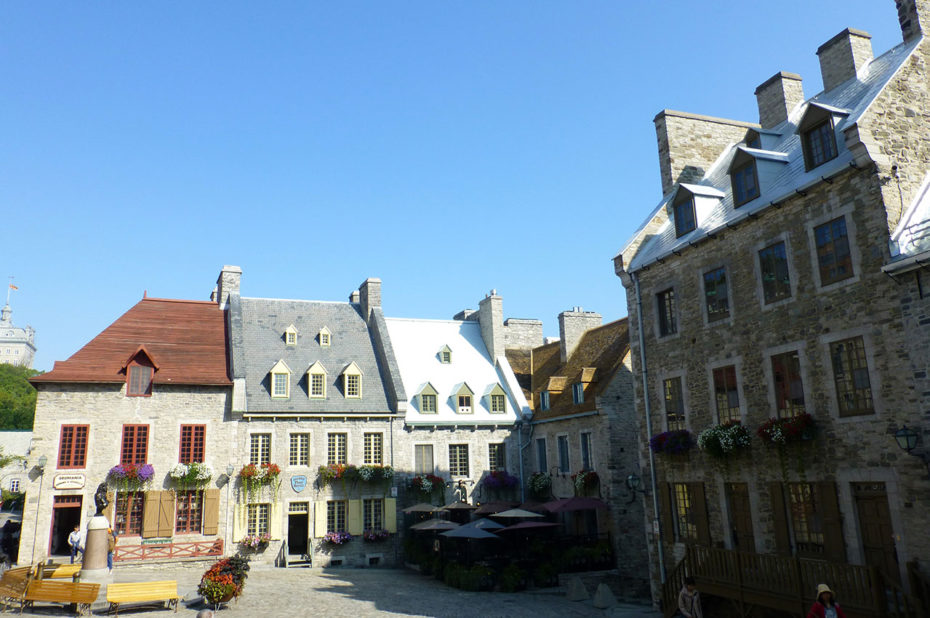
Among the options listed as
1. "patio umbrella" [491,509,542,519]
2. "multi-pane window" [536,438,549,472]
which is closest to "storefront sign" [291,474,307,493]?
"patio umbrella" [491,509,542,519]

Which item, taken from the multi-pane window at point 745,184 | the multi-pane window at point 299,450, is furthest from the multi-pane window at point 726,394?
the multi-pane window at point 299,450

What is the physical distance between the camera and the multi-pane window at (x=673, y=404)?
19609 millimetres

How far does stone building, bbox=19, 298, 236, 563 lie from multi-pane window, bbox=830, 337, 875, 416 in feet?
74.2

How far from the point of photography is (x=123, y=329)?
30016 millimetres

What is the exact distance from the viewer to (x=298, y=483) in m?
29.2

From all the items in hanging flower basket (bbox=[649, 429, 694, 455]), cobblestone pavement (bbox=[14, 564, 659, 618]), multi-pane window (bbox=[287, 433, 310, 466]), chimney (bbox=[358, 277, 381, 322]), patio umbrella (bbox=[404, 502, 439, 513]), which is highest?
chimney (bbox=[358, 277, 381, 322])

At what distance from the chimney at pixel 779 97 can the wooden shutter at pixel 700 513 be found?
11574 mm

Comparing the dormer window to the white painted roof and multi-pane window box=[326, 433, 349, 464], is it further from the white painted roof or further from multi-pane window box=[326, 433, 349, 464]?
multi-pane window box=[326, 433, 349, 464]

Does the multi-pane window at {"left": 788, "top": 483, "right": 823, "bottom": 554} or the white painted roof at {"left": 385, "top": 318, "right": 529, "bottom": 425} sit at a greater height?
the white painted roof at {"left": 385, "top": 318, "right": 529, "bottom": 425}

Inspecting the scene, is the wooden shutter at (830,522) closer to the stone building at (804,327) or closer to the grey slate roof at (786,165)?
the stone building at (804,327)

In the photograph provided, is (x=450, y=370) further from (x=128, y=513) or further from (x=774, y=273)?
(x=774, y=273)

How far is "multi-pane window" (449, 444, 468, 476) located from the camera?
3225 cm

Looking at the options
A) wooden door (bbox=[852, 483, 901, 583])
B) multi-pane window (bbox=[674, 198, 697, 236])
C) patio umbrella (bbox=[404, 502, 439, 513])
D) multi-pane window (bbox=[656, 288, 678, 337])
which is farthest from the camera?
patio umbrella (bbox=[404, 502, 439, 513])

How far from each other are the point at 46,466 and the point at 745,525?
2411 cm
